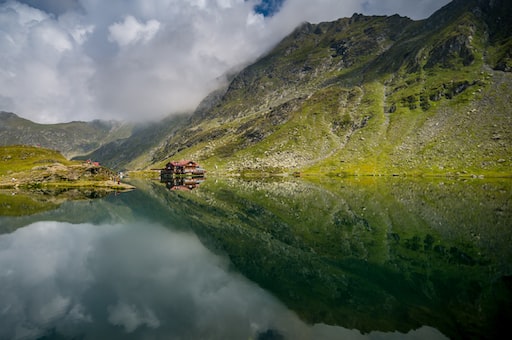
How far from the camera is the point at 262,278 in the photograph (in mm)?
23516

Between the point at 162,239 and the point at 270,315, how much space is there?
23084 millimetres

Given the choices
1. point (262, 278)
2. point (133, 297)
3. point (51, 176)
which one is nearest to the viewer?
point (133, 297)

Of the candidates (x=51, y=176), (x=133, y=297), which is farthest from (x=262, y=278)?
(x=51, y=176)

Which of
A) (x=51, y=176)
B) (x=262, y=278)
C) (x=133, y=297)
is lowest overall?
(x=262, y=278)

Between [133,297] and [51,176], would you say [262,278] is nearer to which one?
[133,297]

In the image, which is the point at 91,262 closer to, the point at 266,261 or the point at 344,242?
the point at 266,261

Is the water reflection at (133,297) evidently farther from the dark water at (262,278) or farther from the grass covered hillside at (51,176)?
the grass covered hillside at (51,176)

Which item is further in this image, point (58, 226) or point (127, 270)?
point (58, 226)

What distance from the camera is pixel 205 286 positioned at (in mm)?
21766

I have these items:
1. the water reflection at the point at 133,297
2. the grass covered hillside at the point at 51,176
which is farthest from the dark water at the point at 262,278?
the grass covered hillside at the point at 51,176

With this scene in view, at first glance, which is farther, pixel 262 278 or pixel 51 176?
pixel 51 176

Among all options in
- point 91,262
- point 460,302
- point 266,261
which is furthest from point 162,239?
point 460,302

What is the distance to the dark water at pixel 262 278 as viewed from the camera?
52.8ft

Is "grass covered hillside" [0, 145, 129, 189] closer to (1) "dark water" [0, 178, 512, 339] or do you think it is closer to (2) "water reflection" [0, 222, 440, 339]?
(1) "dark water" [0, 178, 512, 339]
